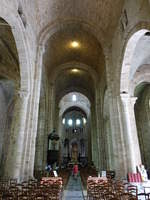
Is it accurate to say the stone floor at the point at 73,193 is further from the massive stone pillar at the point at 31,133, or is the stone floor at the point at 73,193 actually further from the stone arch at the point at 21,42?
the stone arch at the point at 21,42

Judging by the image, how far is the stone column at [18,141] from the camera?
7793mm

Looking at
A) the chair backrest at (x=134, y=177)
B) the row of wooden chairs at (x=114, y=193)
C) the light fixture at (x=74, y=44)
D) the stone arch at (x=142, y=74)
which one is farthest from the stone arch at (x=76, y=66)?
the row of wooden chairs at (x=114, y=193)

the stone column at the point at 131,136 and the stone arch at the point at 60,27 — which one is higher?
the stone arch at the point at 60,27

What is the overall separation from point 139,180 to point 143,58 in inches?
330

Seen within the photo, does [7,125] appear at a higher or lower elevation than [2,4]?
lower

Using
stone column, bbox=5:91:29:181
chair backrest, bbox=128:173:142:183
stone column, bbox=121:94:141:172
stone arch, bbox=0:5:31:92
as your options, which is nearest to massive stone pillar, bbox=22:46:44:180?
stone column, bbox=5:91:29:181

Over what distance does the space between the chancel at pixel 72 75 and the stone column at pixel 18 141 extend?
5cm

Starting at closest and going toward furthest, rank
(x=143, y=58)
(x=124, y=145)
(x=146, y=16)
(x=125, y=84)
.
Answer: (x=146, y=16) → (x=124, y=145) → (x=125, y=84) → (x=143, y=58)

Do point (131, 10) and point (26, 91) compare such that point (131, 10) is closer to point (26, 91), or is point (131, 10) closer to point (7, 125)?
point (26, 91)

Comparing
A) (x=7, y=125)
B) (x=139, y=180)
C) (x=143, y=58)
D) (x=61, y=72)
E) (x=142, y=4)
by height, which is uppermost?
(x=61, y=72)

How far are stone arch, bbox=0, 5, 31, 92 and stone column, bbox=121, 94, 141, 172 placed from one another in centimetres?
617

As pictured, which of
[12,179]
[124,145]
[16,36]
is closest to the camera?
[12,179]

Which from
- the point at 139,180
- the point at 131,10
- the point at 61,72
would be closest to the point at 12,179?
the point at 139,180

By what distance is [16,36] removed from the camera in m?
8.38
